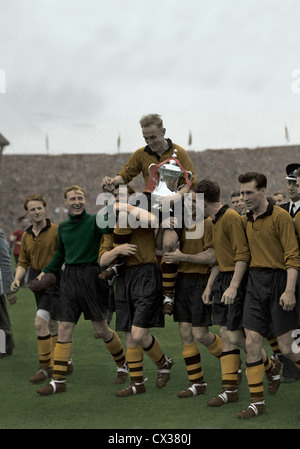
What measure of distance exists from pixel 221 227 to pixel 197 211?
471 mm

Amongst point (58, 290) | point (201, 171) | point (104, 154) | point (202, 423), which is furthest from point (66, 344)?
point (104, 154)

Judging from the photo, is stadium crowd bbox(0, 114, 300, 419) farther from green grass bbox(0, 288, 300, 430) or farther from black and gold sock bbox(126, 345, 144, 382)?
green grass bbox(0, 288, 300, 430)

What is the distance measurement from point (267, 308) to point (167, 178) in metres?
1.51

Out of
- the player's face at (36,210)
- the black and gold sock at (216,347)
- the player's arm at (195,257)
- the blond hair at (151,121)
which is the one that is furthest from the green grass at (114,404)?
the blond hair at (151,121)

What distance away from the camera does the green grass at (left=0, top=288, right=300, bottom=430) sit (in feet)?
16.1

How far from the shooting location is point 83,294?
20.1 ft

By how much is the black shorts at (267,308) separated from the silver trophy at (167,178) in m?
1.17

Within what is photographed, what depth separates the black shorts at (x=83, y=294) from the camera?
6133 millimetres

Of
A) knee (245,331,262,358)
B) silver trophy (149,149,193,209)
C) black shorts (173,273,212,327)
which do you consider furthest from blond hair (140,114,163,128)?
knee (245,331,262,358)

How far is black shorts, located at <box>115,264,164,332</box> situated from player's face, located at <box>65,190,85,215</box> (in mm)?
800

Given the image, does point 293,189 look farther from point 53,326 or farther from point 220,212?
point 53,326

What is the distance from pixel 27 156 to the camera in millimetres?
34312

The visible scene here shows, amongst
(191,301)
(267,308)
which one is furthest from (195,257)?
(267,308)

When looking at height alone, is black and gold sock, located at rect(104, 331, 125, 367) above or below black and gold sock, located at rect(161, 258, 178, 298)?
below
